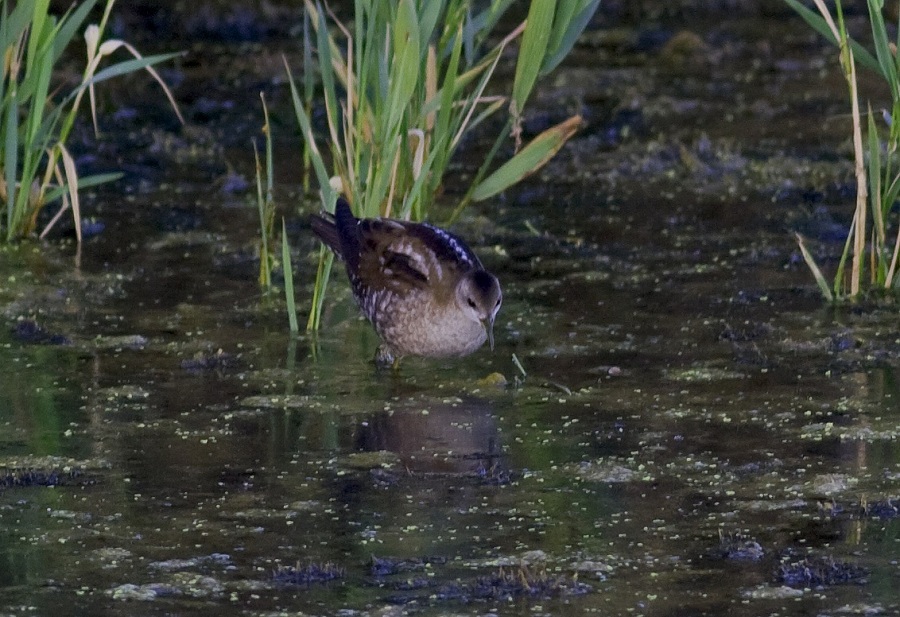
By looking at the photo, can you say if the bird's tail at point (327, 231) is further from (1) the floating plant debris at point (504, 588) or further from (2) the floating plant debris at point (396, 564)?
(1) the floating plant debris at point (504, 588)

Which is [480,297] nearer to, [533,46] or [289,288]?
[289,288]

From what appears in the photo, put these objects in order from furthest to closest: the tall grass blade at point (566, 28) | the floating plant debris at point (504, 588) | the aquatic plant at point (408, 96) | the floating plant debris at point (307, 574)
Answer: the tall grass blade at point (566, 28), the aquatic plant at point (408, 96), the floating plant debris at point (307, 574), the floating plant debris at point (504, 588)

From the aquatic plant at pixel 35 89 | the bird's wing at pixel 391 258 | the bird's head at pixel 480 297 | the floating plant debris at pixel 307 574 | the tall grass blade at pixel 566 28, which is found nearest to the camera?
the floating plant debris at pixel 307 574

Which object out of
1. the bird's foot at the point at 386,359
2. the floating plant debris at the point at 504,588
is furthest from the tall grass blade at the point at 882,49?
the floating plant debris at the point at 504,588

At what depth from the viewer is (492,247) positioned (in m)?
7.46

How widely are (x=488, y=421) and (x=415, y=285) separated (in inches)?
27.7

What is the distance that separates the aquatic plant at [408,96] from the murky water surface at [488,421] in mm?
519

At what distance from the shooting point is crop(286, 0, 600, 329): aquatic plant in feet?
19.2

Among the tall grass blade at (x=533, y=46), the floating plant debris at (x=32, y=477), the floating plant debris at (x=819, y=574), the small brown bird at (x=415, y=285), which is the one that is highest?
the tall grass blade at (x=533, y=46)

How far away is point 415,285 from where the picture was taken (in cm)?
562

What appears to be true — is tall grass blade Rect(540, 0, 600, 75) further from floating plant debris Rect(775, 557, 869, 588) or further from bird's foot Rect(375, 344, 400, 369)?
floating plant debris Rect(775, 557, 869, 588)

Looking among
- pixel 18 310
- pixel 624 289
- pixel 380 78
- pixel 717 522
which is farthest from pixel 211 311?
pixel 717 522

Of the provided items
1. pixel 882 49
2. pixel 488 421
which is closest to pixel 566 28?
pixel 882 49

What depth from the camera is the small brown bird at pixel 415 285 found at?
5.48 meters
